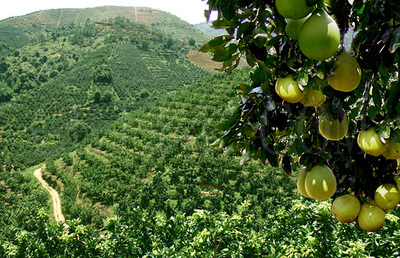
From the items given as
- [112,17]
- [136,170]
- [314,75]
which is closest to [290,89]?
[314,75]

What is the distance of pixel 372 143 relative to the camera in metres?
0.86

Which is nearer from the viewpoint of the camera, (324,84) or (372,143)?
(324,84)

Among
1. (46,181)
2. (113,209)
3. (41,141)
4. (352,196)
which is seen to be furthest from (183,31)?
(352,196)

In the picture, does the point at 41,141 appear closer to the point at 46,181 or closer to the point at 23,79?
the point at 46,181

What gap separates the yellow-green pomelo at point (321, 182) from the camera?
85 centimetres

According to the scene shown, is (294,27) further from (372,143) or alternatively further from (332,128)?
(372,143)

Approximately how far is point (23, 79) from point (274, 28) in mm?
44574

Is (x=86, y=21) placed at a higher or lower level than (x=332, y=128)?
higher

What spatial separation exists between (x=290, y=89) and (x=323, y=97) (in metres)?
0.09

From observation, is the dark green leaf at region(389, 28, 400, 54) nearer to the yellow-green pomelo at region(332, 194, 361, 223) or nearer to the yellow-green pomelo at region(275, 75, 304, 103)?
the yellow-green pomelo at region(275, 75, 304, 103)

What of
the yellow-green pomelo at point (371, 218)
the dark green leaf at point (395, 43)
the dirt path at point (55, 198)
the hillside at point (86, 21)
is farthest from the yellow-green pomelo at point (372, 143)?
the hillside at point (86, 21)

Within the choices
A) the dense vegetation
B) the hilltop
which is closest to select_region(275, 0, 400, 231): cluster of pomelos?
the dense vegetation

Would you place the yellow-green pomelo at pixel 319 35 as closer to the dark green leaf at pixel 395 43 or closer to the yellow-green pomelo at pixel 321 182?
the dark green leaf at pixel 395 43

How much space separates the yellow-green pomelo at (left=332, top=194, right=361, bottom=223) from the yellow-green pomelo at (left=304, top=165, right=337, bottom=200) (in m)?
0.14
